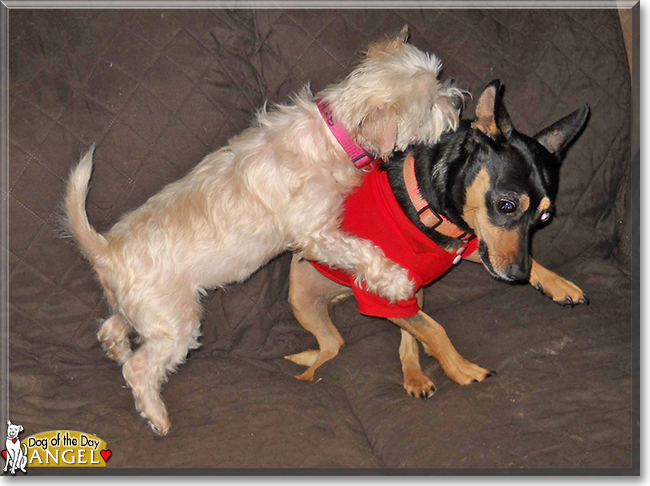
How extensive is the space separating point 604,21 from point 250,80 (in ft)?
6.36

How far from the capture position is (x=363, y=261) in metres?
2.53

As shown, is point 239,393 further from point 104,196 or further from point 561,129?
point 561,129

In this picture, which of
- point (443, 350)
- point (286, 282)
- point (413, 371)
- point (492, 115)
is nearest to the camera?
point (492, 115)

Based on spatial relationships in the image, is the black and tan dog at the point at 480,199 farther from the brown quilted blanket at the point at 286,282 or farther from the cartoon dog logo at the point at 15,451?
the cartoon dog logo at the point at 15,451

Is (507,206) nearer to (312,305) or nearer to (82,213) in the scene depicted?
(312,305)

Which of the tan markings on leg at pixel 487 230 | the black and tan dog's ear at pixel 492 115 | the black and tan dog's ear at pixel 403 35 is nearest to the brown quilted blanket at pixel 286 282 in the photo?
the black and tan dog's ear at pixel 403 35

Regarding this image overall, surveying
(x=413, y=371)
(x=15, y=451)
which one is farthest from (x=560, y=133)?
(x=15, y=451)

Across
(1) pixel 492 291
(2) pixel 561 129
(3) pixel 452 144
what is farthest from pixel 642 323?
(3) pixel 452 144

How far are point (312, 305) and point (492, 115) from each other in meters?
1.35

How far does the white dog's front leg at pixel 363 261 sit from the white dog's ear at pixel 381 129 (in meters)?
0.44

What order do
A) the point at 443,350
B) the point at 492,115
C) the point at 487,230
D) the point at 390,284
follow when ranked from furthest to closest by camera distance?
1. the point at 443,350
2. the point at 390,284
3. the point at 487,230
4. the point at 492,115

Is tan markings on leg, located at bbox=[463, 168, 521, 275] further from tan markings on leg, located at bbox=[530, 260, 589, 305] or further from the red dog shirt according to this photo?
tan markings on leg, located at bbox=[530, 260, 589, 305]

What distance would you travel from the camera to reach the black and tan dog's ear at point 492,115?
223 centimetres

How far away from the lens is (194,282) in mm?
2590
